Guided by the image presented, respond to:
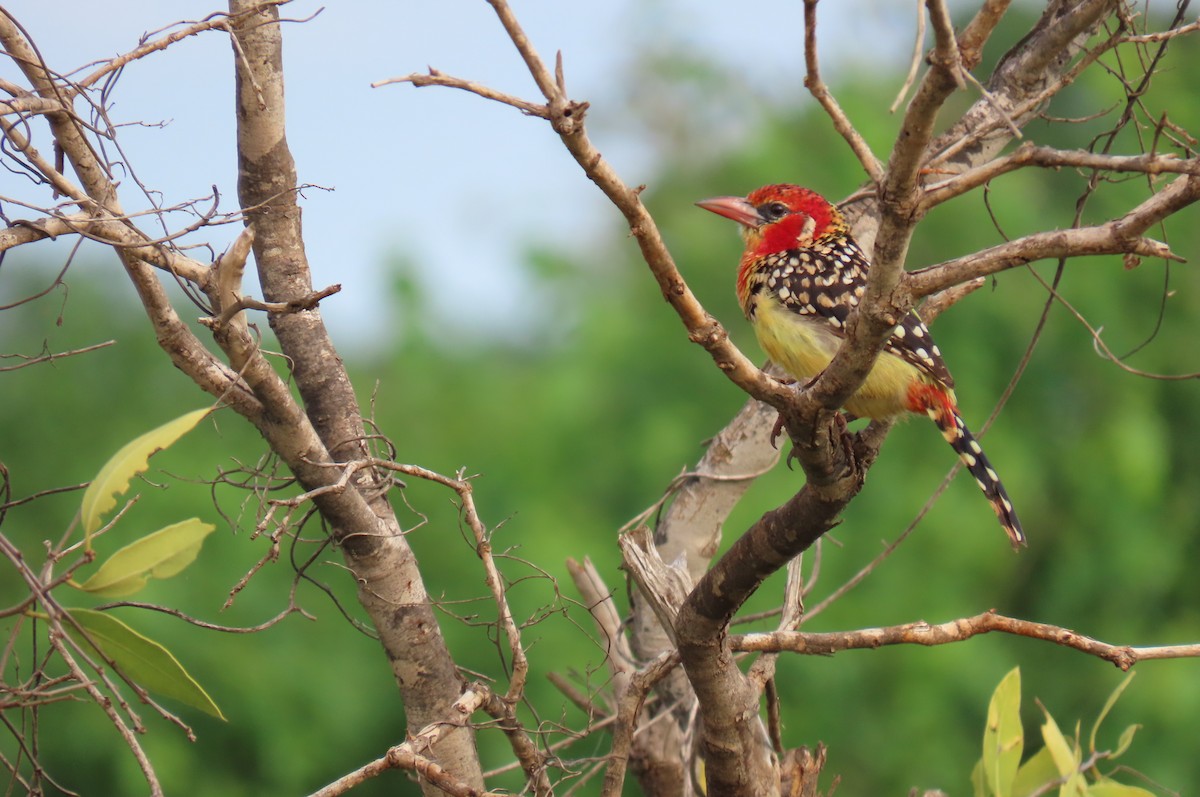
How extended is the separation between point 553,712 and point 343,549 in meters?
3.25

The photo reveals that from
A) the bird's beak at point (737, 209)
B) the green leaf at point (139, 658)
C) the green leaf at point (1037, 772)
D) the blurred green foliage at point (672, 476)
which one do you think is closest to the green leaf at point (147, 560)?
the green leaf at point (139, 658)

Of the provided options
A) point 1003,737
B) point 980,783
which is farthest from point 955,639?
point 980,783

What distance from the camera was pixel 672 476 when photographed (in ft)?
20.6

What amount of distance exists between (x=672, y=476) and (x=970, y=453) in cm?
293

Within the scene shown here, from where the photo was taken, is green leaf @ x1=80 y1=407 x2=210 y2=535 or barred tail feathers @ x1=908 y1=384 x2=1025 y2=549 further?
barred tail feathers @ x1=908 y1=384 x2=1025 y2=549

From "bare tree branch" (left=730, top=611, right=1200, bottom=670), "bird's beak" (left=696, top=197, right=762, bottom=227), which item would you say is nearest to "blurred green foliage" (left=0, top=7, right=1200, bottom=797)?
"bird's beak" (left=696, top=197, right=762, bottom=227)

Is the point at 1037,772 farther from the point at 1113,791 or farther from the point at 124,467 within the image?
the point at 124,467

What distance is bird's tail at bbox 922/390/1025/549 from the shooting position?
3.42m

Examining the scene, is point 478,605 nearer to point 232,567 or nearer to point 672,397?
point 232,567

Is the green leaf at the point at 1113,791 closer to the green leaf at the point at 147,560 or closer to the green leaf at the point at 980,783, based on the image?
the green leaf at the point at 980,783

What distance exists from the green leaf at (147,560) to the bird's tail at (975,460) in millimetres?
2196

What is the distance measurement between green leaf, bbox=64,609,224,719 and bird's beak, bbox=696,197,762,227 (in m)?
2.64

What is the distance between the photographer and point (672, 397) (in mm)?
7004

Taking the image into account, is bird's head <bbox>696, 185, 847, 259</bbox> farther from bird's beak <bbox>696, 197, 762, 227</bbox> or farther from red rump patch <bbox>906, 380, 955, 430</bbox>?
red rump patch <bbox>906, 380, 955, 430</bbox>
